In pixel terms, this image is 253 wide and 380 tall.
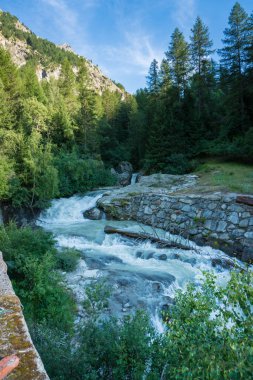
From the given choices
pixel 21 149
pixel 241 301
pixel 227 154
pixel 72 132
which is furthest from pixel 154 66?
pixel 241 301

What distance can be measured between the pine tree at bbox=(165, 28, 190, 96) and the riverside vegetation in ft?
0.38

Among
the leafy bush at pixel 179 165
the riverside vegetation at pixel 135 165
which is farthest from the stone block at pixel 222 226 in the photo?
the leafy bush at pixel 179 165

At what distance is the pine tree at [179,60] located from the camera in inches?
1101

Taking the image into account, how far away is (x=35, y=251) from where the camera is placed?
698cm

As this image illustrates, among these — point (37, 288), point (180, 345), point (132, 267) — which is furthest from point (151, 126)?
point (180, 345)

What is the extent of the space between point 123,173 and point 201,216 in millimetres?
16387

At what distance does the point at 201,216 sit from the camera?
38.8 feet

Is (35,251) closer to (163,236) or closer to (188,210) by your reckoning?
(163,236)

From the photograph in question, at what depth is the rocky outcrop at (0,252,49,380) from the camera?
2098 mm

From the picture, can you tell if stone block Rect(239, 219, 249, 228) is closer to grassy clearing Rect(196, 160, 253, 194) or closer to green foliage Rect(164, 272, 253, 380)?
grassy clearing Rect(196, 160, 253, 194)

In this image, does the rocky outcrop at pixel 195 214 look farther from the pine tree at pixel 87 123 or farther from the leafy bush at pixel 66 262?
the pine tree at pixel 87 123

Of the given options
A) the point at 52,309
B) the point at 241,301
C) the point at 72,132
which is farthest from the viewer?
the point at 72,132

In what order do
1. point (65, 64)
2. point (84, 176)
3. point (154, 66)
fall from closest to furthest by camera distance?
point (84, 176), point (154, 66), point (65, 64)

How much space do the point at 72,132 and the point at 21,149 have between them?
33.7 ft
